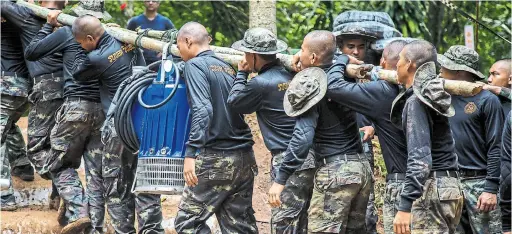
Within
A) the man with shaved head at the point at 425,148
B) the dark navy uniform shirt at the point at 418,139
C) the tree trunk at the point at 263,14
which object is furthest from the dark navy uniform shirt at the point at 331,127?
the tree trunk at the point at 263,14

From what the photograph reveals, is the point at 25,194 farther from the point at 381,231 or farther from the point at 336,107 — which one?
the point at 336,107

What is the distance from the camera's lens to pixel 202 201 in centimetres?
903

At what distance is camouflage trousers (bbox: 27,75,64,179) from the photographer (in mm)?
11562

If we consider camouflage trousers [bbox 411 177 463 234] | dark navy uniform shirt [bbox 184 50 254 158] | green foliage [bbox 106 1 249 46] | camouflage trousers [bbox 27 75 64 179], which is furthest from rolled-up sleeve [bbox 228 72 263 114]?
green foliage [bbox 106 1 249 46]

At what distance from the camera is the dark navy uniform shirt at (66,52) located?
11.0 meters

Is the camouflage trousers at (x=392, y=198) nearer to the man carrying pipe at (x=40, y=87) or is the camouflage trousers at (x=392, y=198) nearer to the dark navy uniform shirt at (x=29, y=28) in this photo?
the man carrying pipe at (x=40, y=87)

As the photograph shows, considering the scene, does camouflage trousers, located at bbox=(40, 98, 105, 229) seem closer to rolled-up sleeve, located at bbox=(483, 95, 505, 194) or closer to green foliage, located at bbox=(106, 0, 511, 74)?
rolled-up sleeve, located at bbox=(483, 95, 505, 194)

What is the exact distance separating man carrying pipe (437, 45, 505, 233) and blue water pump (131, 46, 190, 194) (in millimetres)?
2242

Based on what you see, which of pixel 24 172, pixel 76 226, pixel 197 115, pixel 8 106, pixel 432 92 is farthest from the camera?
pixel 24 172

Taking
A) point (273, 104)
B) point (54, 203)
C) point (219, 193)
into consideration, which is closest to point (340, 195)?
point (273, 104)

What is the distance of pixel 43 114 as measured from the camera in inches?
458

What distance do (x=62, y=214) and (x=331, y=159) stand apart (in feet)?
13.2

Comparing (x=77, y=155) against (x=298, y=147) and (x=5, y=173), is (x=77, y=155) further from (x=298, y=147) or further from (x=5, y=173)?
(x=298, y=147)

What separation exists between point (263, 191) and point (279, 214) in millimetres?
3471
